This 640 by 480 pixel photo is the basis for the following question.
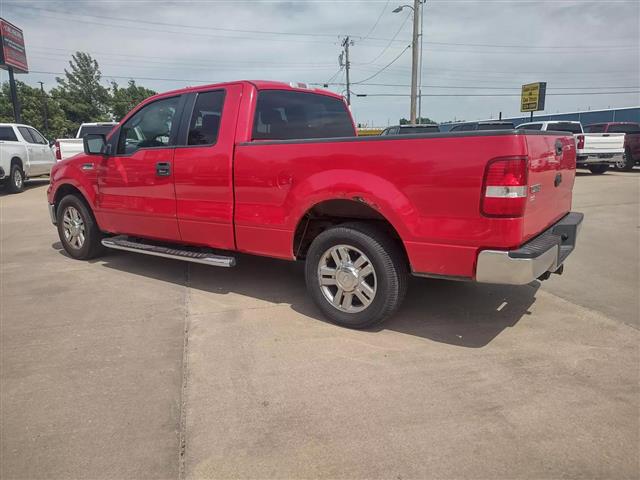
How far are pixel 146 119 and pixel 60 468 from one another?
12.3ft

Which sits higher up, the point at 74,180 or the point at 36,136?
the point at 36,136

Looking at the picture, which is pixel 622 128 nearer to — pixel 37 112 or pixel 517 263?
pixel 517 263

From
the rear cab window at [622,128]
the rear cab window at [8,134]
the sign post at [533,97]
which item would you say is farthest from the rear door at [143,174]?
the sign post at [533,97]

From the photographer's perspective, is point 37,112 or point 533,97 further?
point 37,112

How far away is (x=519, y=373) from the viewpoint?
310 cm

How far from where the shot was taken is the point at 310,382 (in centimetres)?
304

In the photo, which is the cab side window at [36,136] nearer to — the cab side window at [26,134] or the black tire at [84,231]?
the cab side window at [26,134]

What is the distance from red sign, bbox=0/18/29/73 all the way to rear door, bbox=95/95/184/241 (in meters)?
24.2

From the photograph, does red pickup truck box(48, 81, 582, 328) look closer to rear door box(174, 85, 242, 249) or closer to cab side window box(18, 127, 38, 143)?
rear door box(174, 85, 242, 249)

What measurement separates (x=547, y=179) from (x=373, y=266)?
1392 millimetres

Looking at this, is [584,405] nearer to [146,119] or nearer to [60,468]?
[60,468]

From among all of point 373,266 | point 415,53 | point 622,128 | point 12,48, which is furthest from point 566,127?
point 12,48

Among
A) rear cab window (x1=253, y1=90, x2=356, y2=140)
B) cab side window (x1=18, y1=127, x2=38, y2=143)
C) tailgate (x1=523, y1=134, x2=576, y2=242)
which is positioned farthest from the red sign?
tailgate (x1=523, y1=134, x2=576, y2=242)

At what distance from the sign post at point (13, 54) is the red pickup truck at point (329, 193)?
74.9ft
